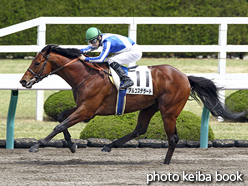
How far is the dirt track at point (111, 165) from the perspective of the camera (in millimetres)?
4602

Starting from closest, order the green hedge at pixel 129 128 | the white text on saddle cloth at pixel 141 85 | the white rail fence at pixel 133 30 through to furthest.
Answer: the white text on saddle cloth at pixel 141 85 → the green hedge at pixel 129 128 → the white rail fence at pixel 133 30

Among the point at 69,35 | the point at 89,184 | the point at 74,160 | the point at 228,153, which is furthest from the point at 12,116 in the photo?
the point at 69,35

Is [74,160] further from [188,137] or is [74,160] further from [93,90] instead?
[188,137]

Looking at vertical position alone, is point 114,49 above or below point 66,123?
above

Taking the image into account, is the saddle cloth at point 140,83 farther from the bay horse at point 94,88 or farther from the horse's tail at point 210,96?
the horse's tail at point 210,96

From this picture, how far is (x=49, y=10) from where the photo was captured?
1553cm

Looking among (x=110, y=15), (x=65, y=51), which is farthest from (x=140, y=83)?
(x=110, y=15)

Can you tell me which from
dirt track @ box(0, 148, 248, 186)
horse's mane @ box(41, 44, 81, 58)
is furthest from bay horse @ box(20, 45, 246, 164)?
dirt track @ box(0, 148, 248, 186)

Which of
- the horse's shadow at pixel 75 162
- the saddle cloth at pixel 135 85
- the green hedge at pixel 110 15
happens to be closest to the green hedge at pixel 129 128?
the horse's shadow at pixel 75 162

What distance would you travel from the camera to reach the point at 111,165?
541cm

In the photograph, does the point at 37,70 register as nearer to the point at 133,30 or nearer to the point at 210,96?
the point at 210,96

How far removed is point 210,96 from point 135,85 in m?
1.07

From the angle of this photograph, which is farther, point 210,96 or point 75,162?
point 210,96

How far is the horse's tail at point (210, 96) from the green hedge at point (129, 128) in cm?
88
